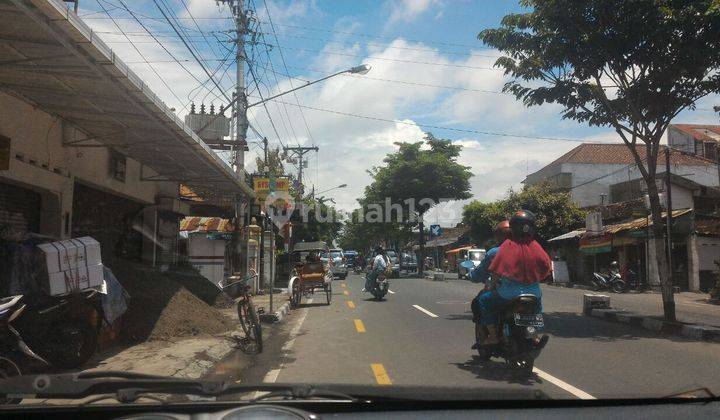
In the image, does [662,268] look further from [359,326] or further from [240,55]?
[240,55]

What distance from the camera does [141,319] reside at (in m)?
9.29

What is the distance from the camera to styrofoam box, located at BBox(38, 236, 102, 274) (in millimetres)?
6762

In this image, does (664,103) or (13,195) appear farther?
(664,103)

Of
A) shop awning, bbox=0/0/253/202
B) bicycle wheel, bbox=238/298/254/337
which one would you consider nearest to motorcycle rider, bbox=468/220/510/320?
bicycle wheel, bbox=238/298/254/337

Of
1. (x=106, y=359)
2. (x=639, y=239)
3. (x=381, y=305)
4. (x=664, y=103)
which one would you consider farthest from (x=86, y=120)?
(x=639, y=239)

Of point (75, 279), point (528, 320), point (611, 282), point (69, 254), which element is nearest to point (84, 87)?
point (69, 254)

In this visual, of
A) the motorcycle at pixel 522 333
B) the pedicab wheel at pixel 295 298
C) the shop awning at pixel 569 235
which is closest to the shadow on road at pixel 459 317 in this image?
the pedicab wheel at pixel 295 298

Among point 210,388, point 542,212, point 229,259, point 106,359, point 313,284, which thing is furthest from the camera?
point 542,212

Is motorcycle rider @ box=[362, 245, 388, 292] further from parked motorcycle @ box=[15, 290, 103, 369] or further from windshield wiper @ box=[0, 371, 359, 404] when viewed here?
windshield wiper @ box=[0, 371, 359, 404]

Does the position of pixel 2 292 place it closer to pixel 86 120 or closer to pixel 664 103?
pixel 86 120

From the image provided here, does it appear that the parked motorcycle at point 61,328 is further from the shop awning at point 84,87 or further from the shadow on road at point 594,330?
the shadow on road at point 594,330

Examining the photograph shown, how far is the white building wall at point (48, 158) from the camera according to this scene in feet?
26.4

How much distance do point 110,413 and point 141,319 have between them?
7114 mm

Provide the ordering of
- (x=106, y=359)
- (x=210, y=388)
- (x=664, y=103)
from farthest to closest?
1. (x=664, y=103)
2. (x=106, y=359)
3. (x=210, y=388)
